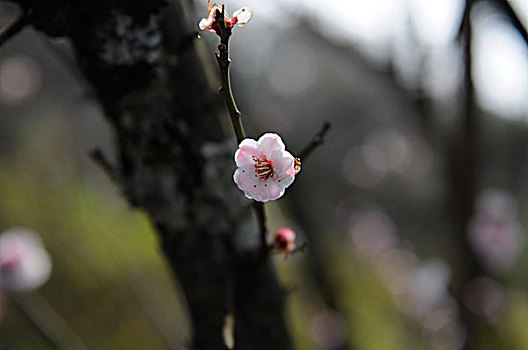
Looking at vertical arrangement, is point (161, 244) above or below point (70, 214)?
above

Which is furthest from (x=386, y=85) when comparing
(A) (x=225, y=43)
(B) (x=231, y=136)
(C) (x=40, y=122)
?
(C) (x=40, y=122)

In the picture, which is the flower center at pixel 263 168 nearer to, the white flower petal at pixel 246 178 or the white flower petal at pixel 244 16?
the white flower petal at pixel 246 178

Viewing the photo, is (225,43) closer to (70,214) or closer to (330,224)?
(70,214)

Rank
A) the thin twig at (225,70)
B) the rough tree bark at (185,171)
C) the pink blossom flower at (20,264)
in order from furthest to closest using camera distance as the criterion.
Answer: the pink blossom flower at (20,264) < the rough tree bark at (185,171) < the thin twig at (225,70)

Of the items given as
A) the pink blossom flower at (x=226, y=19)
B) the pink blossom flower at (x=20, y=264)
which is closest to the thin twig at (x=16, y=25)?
the pink blossom flower at (x=226, y=19)

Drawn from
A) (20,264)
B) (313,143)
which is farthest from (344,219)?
(313,143)

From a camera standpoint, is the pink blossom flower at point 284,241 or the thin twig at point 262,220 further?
the pink blossom flower at point 284,241

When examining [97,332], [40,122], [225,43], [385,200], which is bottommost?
[385,200]

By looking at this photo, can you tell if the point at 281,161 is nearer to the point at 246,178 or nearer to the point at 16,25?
the point at 246,178

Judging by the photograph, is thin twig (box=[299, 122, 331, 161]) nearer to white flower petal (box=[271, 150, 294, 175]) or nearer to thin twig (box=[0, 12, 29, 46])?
white flower petal (box=[271, 150, 294, 175])
